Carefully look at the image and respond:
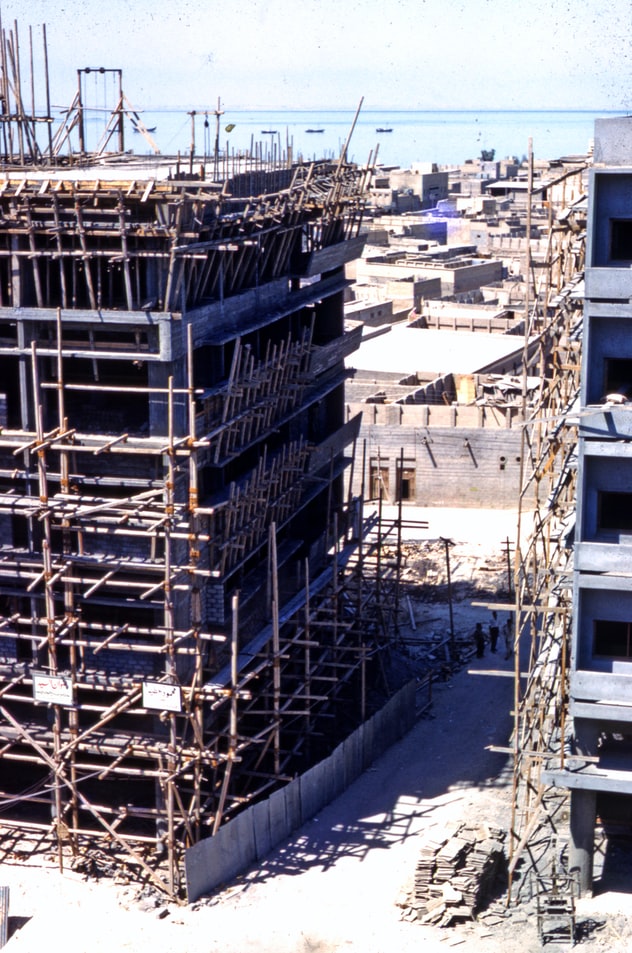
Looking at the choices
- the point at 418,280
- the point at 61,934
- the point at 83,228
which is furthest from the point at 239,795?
the point at 418,280

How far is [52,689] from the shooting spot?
24469mm

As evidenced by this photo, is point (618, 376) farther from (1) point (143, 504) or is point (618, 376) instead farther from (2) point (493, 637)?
(2) point (493, 637)

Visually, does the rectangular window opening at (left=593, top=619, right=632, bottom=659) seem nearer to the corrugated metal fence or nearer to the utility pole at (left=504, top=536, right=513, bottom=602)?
the corrugated metal fence

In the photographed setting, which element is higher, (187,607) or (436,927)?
(187,607)

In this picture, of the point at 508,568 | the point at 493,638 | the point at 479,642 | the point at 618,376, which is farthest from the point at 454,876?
the point at 508,568

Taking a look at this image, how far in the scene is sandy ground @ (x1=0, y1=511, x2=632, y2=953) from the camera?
22234 millimetres

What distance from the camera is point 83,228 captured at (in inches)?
917

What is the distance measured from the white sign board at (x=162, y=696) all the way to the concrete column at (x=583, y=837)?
6771 millimetres

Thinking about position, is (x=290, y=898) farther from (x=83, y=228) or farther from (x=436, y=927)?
(x=83, y=228)

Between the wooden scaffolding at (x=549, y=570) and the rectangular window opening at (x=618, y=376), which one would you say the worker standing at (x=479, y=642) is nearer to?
the wooden scaffolding at (x=549, y=570)

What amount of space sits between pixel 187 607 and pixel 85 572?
2115 millimetres

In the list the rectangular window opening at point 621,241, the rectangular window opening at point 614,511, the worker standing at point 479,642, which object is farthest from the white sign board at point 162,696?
the worker standing at point 479,642

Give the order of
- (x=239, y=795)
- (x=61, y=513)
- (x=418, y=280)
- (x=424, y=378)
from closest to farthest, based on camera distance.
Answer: (x=61, y=513)
(x=239, y=795)
(x=424, y=378)
(x=418, y=280)

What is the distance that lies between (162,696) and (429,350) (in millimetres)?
37996
